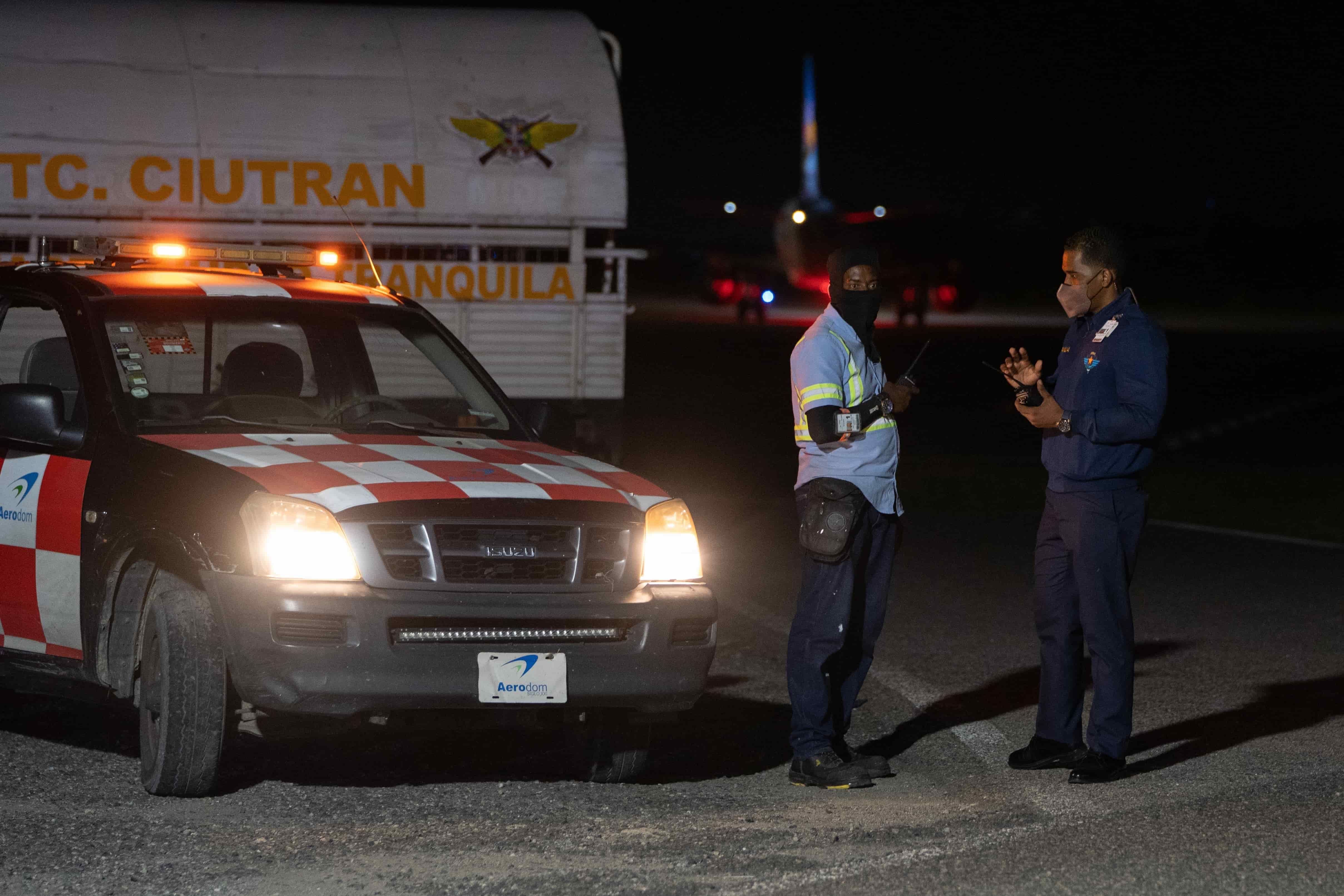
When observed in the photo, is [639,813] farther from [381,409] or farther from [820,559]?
[381,409]

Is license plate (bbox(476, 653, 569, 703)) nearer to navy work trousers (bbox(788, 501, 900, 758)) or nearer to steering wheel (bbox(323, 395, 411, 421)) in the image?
navy work trousers (bbox(788, 501, 900, 758))

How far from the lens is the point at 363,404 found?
21.3ft

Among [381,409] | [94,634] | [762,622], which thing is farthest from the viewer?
[762,622]

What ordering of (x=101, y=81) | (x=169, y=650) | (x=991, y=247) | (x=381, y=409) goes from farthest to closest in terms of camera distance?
(x=991, y=247)
(x=101, y=81)
(x=381, y=409)
(x=169, y=650)

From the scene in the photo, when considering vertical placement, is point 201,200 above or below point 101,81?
below

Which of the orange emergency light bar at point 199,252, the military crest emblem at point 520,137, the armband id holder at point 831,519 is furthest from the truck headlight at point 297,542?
the military crest emblem at point 520,137

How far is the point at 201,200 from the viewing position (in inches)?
523

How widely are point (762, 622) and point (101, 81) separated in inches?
276

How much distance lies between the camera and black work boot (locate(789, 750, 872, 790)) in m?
5.79

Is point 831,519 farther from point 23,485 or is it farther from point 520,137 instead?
point 520,137


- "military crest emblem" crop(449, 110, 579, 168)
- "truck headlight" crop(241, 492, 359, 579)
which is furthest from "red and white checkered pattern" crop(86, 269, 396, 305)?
"military crest emblem" crop(449, 110, 579, 168)

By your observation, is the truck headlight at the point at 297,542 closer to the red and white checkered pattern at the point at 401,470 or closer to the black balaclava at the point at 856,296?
the red and white checkered pattern at the point at 401,470

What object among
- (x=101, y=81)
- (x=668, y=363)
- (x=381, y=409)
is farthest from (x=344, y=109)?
(x=668, y=363)

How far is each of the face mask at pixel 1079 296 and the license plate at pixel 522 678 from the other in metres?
2.13
